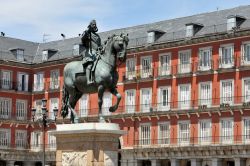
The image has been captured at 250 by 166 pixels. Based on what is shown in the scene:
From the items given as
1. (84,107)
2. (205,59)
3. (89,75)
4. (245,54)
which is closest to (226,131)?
(245,54)

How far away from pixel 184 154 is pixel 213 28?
40.8 ft

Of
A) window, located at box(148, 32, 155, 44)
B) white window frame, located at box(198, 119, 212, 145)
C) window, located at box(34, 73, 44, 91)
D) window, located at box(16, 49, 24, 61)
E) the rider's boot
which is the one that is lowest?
white window frame, located at box(198, 119, 212, 145)

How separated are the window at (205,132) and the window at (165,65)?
6.97 meters

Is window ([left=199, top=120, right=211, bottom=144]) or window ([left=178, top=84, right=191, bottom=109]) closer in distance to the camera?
window ([left=199, top=120, right=211, bottom=144])

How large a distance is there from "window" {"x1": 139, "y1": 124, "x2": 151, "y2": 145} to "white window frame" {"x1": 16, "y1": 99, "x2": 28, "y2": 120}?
18.1 m

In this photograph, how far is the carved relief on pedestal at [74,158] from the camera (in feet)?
66.5

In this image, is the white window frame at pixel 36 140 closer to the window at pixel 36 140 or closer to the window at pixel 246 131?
the window at pixel 36 140

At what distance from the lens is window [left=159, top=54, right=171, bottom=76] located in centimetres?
6781

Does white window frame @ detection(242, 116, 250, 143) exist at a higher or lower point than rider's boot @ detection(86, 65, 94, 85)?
lower

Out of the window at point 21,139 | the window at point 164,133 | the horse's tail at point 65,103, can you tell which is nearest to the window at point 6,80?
the window at point 21,139

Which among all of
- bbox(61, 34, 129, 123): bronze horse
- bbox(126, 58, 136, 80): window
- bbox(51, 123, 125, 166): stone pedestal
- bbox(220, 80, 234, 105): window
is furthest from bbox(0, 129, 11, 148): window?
bbox(51, 123, 125, 166): stone pedestal

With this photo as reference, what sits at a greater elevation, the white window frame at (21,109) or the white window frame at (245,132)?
the white window frame at (21,109)

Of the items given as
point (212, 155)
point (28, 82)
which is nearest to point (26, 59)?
point (28, 82)

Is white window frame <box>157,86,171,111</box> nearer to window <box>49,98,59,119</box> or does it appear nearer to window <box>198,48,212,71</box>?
window <box>198,48,212,71</box>
